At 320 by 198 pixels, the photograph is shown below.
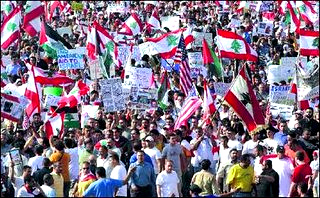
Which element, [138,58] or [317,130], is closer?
[317,130]

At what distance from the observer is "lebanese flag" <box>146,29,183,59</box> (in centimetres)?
3000

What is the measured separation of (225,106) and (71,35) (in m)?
12.5

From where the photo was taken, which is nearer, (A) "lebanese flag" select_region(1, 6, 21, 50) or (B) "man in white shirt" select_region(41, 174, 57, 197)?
(B) "man in white shirt" select_region(41, 174, 57, 197)

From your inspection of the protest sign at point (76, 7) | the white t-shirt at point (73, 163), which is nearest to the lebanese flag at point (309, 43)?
the white t-shirt at point (73, 163)

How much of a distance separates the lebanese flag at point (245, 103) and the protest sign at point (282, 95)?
8.22 ft

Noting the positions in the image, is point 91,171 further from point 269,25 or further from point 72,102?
point 269,25

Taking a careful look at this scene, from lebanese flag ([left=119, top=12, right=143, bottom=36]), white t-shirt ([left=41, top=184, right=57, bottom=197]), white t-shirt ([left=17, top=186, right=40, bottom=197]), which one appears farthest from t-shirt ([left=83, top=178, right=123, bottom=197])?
lebanese flag ([left=119, top=12, right=143, bottom=36])

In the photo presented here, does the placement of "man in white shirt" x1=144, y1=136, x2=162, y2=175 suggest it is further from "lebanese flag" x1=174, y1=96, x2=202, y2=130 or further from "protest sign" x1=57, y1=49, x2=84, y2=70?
"protest sign" x1=57, y1=49, x2=84, y2=70

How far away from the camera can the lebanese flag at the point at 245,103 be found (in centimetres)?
2255

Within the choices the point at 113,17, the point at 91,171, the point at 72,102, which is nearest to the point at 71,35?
the point at 113,17

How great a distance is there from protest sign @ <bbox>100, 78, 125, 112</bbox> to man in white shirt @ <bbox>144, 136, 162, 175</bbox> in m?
2.92

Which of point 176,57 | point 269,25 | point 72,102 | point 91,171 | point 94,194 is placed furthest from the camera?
point 269,25

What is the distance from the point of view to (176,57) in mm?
29156

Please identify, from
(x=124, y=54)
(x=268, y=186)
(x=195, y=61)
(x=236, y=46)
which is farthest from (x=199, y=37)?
(x=268, y=186)
